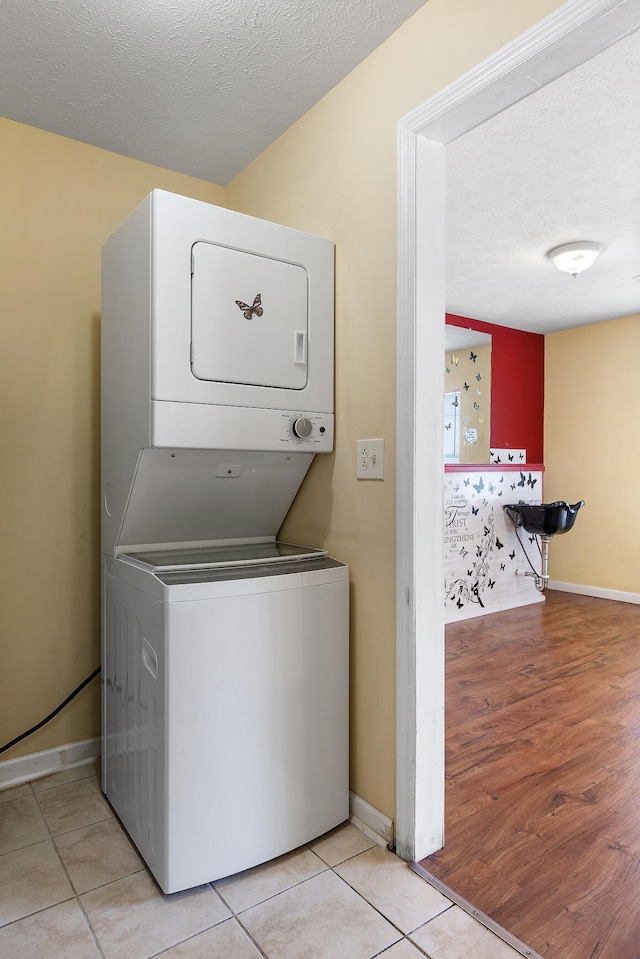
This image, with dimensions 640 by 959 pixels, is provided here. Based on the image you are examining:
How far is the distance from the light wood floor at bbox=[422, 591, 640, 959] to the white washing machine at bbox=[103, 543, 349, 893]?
45 cm

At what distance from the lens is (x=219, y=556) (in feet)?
6.32

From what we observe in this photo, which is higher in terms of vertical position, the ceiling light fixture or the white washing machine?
the ceiling light fixture

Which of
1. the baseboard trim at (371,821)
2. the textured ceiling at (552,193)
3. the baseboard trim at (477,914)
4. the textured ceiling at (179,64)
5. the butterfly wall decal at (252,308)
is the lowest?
the baseboard trim at (477,914)

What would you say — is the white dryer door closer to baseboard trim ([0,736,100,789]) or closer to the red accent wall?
baseboard trim ([0,736,100,789])

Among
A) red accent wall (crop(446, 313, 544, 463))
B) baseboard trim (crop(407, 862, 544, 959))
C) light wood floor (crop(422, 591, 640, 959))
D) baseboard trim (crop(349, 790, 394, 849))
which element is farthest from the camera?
red accent wall (crop(446, 313, 544, 463))

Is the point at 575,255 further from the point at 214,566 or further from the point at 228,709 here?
the point at 228,709

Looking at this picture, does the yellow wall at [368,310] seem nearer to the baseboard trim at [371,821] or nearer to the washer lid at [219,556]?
the baseboard trim at [371,821]

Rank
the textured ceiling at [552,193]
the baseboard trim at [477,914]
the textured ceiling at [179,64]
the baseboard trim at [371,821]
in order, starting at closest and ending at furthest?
the baseboard trim at [477,914], the textured ceiling at [179,64], the baseboard trim at [371,821], the textured ceiling at [552,193]

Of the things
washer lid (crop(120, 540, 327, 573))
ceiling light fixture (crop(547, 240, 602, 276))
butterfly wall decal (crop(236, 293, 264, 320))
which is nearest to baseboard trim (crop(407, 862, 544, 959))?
washer lid (crop(120, 540, 327, 573))

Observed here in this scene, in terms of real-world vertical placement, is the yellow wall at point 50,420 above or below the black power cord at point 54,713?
above

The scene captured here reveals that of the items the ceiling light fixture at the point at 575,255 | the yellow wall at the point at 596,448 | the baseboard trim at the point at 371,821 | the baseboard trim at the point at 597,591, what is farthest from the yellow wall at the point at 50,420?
the baseboard trim at the point at 597,591

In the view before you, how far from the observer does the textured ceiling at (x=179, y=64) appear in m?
1.63

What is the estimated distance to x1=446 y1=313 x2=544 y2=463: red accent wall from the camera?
5109mm

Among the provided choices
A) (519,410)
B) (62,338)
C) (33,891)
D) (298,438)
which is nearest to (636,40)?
(298,438)
